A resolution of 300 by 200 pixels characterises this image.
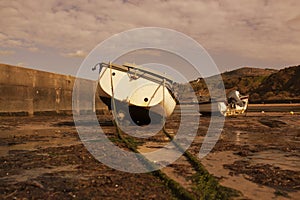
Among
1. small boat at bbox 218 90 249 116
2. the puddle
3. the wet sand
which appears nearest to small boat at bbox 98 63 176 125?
the wet sand

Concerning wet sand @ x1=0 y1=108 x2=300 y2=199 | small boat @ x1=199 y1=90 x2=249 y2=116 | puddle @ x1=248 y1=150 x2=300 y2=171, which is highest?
small boat @ x1=199 y1=90 x2=249 y2=116

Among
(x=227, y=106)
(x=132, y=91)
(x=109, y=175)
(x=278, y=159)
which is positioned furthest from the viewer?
(x=227, y=106)

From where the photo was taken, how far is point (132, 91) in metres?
13.0

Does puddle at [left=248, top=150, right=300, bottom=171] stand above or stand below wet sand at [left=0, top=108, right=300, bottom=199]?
below

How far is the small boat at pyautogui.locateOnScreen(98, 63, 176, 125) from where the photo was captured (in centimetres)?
1292

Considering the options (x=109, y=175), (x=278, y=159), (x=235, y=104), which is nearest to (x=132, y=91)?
(x=278, y=159)

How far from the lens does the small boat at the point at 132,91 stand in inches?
509

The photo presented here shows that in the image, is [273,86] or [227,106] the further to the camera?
[273,86]

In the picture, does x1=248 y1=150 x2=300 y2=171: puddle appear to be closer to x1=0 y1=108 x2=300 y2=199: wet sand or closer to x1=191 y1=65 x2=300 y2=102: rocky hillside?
x1=0 y1=108 x2=300 y2=199: wet sand

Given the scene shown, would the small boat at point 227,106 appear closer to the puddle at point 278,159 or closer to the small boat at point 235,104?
the small boat at point 235,104

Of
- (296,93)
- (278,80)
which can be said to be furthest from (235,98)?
(278,80)

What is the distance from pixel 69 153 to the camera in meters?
6.74

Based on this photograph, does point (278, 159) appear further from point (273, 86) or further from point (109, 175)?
point (273, 86)

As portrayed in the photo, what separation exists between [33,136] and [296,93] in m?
75.8
